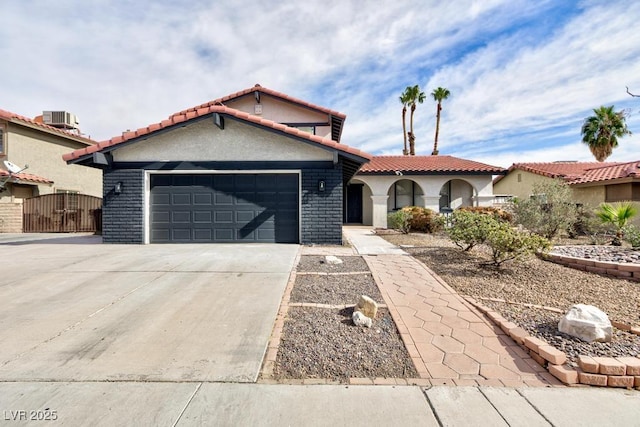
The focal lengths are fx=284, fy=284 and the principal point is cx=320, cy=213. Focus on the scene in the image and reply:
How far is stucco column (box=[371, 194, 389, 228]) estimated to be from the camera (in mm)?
15961

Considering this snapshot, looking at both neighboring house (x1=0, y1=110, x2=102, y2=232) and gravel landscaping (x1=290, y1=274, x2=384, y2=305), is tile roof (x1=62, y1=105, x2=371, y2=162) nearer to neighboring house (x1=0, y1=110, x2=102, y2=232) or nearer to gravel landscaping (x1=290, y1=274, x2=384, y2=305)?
gravel landscaping (x1=290, y1=274, x2=384, y2=305)

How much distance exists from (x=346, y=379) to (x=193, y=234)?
313 inches

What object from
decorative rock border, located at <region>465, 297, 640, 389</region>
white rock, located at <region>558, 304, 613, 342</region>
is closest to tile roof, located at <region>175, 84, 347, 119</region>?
white rock, located at <region>558, 304, 613, 342</region>

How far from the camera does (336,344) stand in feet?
9.85

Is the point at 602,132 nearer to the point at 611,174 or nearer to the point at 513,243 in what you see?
the point at 611,174

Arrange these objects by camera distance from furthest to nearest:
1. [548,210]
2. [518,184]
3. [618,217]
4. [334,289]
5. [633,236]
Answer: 1. [518,184]
2. [548,210]
3. [618,217]
4. [633,236]
5. [334,289]

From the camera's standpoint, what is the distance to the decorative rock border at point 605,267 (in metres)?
5.32

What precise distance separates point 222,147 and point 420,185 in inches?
453

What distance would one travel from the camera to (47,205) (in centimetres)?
1377

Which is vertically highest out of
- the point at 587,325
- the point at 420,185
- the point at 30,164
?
the point at 30,164

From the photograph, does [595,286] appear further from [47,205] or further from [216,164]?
[47,205]

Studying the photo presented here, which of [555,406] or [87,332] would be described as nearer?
[555,406]

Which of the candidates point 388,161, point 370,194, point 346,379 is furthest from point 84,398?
point 388,161

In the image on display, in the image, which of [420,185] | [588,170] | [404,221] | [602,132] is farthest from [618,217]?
[602,132]
